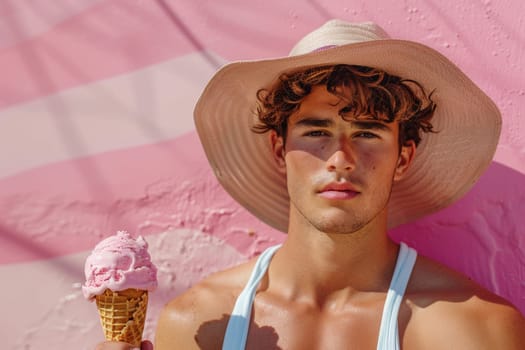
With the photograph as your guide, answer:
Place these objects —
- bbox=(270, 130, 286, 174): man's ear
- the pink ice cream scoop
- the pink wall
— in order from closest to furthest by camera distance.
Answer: the pink ice cream scoop, bbox=(270, 130, 286, 174): man's ear, the pink wall

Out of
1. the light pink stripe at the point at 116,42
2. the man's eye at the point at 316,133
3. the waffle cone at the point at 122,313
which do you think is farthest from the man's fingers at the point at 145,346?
the light pink stripe at the point at 116,42

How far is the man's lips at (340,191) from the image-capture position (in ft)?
6.07

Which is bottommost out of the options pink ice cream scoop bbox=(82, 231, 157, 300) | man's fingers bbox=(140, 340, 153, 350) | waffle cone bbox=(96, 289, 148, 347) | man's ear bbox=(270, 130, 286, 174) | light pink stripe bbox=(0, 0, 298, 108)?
man's fingers bbox=(140, 340, 153, 350)

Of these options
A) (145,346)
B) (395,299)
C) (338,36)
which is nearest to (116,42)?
(338,36)

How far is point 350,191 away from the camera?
1857 mm

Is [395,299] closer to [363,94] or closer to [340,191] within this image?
[340,191]

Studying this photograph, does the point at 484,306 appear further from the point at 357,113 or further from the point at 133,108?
the point at 133,108

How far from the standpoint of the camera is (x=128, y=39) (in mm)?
2562

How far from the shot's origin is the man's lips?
1850mm

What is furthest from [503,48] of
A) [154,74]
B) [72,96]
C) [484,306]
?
[72,96]

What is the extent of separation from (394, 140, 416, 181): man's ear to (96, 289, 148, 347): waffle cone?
2.45 ft

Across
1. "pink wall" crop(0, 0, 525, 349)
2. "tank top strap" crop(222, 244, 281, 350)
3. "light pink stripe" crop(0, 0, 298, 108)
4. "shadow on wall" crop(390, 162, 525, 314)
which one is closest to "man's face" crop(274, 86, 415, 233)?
"tank top strap" crop(222, 244, 281, 350)

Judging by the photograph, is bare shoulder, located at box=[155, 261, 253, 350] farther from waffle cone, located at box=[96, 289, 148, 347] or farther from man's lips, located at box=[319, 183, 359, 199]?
man's lips, located at box=[319, 183, 359, 199]

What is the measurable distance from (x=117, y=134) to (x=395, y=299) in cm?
112
